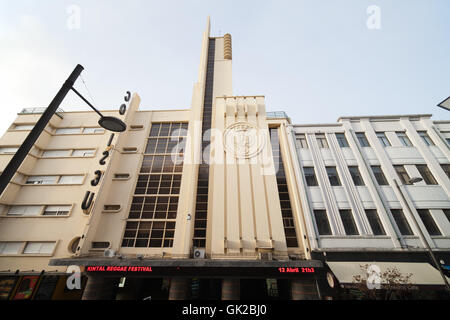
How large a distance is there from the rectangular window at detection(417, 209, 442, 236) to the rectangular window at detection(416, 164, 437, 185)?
9.50 ft

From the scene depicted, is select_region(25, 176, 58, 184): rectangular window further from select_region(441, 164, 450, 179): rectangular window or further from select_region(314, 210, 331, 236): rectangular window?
select_region(441, 164, 450, 179): rectangular window

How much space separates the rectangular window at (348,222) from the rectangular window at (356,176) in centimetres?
293

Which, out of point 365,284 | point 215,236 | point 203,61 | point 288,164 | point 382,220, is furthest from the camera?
point 203,61

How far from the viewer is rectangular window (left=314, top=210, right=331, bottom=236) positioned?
43.8ft

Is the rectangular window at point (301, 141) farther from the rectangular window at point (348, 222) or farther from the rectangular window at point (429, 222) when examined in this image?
the rectangular window at point (429, 222)

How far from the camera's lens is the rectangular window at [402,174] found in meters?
14.9

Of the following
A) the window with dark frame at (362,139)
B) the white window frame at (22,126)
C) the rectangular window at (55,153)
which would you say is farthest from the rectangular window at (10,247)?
the window with dark frame at (362,139)

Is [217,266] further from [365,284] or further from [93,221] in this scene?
[93,221]

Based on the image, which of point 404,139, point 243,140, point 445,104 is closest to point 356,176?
point 404,139

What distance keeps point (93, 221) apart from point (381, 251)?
23.2 m

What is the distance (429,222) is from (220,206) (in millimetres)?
16402

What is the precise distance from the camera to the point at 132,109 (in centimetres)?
2227

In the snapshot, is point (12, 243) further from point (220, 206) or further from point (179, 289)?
point (220, 206)
